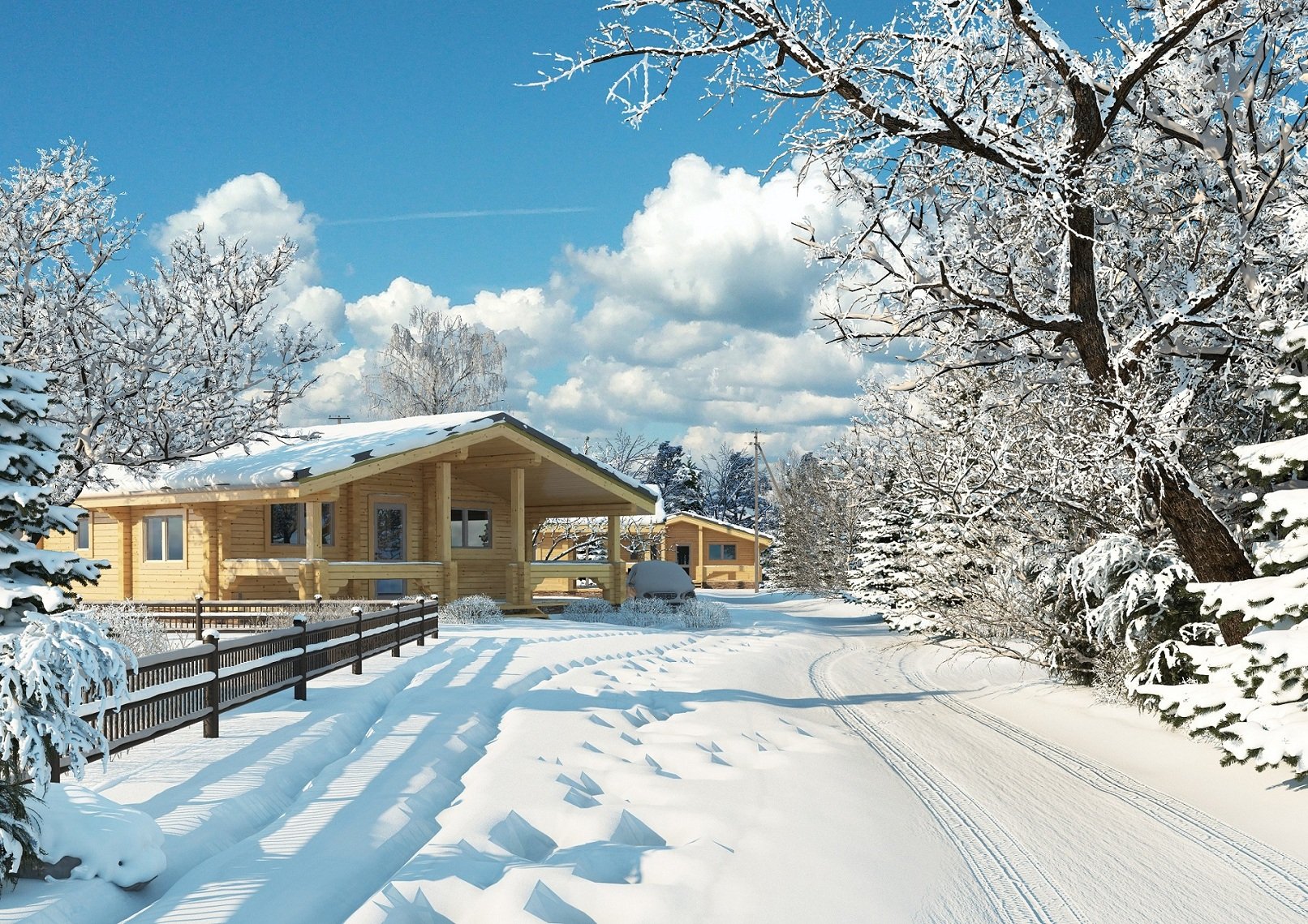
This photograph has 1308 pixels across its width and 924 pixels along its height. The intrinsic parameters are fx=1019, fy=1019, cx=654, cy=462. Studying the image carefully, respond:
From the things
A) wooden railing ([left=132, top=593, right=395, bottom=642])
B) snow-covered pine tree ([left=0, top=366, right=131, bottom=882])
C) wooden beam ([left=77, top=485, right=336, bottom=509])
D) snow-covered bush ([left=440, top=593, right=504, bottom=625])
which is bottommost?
snow-covered bush ([left=440, top=593, right=504, bottom=625])

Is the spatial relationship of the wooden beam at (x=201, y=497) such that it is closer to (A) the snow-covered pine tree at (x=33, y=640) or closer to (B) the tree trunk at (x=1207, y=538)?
(A) the snow-covered pine tree at (x=33, y=640)

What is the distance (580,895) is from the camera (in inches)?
233

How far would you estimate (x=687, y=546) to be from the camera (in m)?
60.5

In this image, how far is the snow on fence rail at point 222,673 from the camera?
27.2ft

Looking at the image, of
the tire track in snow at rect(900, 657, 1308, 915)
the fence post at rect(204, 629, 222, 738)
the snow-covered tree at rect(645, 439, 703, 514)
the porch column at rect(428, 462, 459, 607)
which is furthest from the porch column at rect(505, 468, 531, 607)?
the snow-covered tree at rect(645, 439, 703, 514)

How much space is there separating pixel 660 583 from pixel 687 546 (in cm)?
2667

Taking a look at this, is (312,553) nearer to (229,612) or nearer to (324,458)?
(324,458)

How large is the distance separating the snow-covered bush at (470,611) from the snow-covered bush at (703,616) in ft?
17.3

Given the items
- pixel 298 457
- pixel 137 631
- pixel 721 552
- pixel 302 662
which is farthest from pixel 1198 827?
pixel 721 552

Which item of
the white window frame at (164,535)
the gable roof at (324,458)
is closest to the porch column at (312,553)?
the gable roof at (324,458)

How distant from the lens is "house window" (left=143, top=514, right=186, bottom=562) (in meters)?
27.1

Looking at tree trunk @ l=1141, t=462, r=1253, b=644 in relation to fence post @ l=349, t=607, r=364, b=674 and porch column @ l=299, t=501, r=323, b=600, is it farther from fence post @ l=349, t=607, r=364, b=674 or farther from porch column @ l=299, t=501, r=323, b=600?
porch column @ l=299, t=501, r=323, b=600

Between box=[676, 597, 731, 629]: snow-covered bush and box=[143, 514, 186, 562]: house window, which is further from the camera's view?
box=[676, 597, 731, 629]: snow-covered bush

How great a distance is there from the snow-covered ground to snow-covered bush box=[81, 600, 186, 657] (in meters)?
4.45
